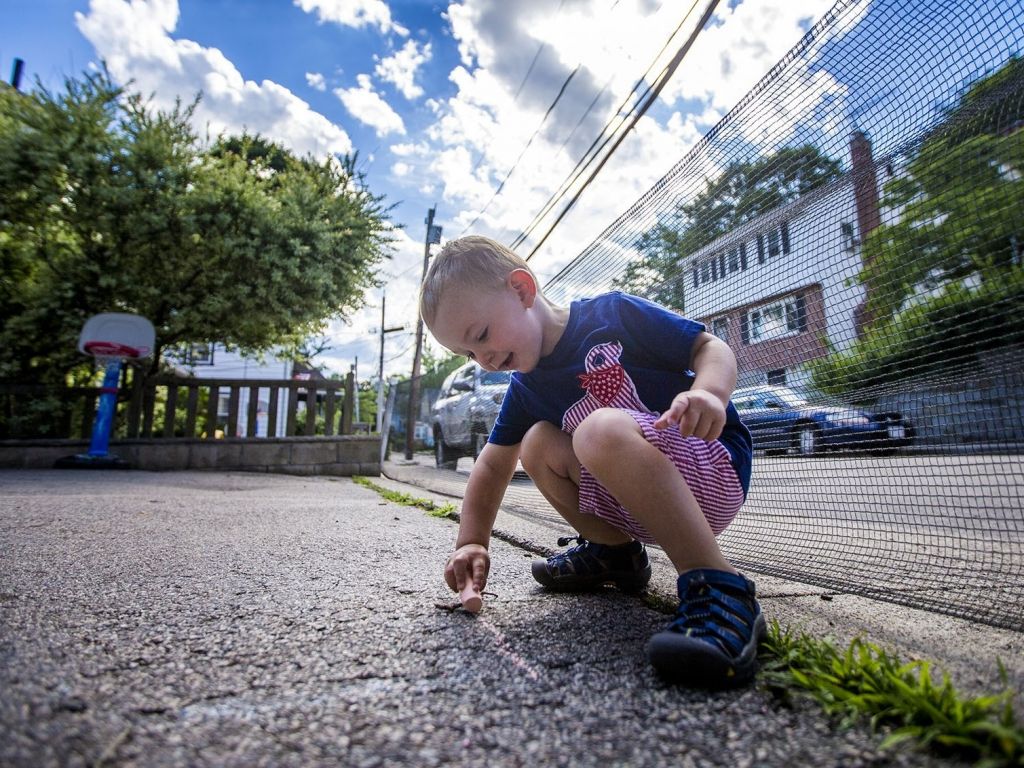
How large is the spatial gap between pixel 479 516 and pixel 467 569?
6.6 inches

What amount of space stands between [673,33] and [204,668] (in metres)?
4.79

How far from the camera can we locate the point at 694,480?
130 centimetres

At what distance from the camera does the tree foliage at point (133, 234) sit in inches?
246

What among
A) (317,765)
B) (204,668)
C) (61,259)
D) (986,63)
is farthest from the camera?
(61,259)

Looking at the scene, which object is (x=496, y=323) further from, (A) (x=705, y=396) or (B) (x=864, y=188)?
(B) (x=864, y=188)

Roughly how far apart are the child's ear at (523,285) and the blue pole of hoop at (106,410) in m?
6.30

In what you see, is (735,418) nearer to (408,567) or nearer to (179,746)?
(408,567)

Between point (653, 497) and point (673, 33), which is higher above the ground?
point (673, 33)

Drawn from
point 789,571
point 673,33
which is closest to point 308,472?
point 673,33

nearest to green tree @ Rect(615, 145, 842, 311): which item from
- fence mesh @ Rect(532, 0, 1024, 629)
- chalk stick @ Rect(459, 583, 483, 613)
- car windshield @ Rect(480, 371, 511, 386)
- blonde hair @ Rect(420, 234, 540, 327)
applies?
fence mesh @ Rect(532, 0, 1024, 629)

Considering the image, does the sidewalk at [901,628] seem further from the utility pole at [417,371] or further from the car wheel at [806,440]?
the utility pole at [417,371]

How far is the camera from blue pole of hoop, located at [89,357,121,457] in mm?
6164

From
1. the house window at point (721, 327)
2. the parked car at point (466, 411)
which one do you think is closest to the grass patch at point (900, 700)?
the house window at point (721, 327)

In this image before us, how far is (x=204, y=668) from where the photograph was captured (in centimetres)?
90
